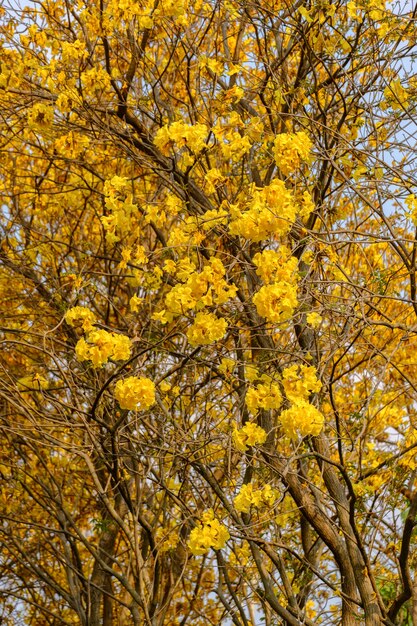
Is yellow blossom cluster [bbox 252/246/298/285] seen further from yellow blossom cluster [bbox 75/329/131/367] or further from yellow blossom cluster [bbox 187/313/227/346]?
yellow blossom cluster [bbox 75/329/131/367]

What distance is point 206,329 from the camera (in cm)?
349

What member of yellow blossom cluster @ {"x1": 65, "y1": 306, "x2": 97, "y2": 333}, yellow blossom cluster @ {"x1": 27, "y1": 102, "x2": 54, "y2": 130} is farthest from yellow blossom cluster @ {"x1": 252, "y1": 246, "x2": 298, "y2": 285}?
yellow blossom cluster @ {"x1": 27, "y1": 102, "x2": 54, "y2": 130}

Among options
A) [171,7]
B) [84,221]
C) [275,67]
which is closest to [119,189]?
[171,7]

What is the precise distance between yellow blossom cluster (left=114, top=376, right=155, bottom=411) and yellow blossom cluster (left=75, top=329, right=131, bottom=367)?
0.43ft

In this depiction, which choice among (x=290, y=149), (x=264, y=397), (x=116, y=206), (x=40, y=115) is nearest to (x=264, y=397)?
(x=264, y=397)

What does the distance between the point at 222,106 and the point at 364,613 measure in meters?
3.06

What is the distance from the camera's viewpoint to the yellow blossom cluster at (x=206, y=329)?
347 cm

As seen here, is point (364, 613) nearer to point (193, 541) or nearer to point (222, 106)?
point (193, 541)

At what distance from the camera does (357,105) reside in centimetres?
524

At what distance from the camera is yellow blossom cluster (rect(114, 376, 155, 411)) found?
3361mm

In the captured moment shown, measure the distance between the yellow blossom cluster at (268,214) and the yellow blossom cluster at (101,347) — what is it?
0.72 metres

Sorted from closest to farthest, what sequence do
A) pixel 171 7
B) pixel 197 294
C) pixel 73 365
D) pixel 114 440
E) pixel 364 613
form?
1. pixel 197 294
2. pixel 114 440
3. pixel 364 613
4. pixel 171 7
5. pixel 73 365

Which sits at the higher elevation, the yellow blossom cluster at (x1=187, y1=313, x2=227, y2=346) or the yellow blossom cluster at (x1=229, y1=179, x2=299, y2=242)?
the yellow blossom cluster at (x1=229, y1=179, x2=299, y2=242)

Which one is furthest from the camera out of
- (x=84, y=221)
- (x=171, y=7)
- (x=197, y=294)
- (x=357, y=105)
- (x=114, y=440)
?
(x=84, y=221)
